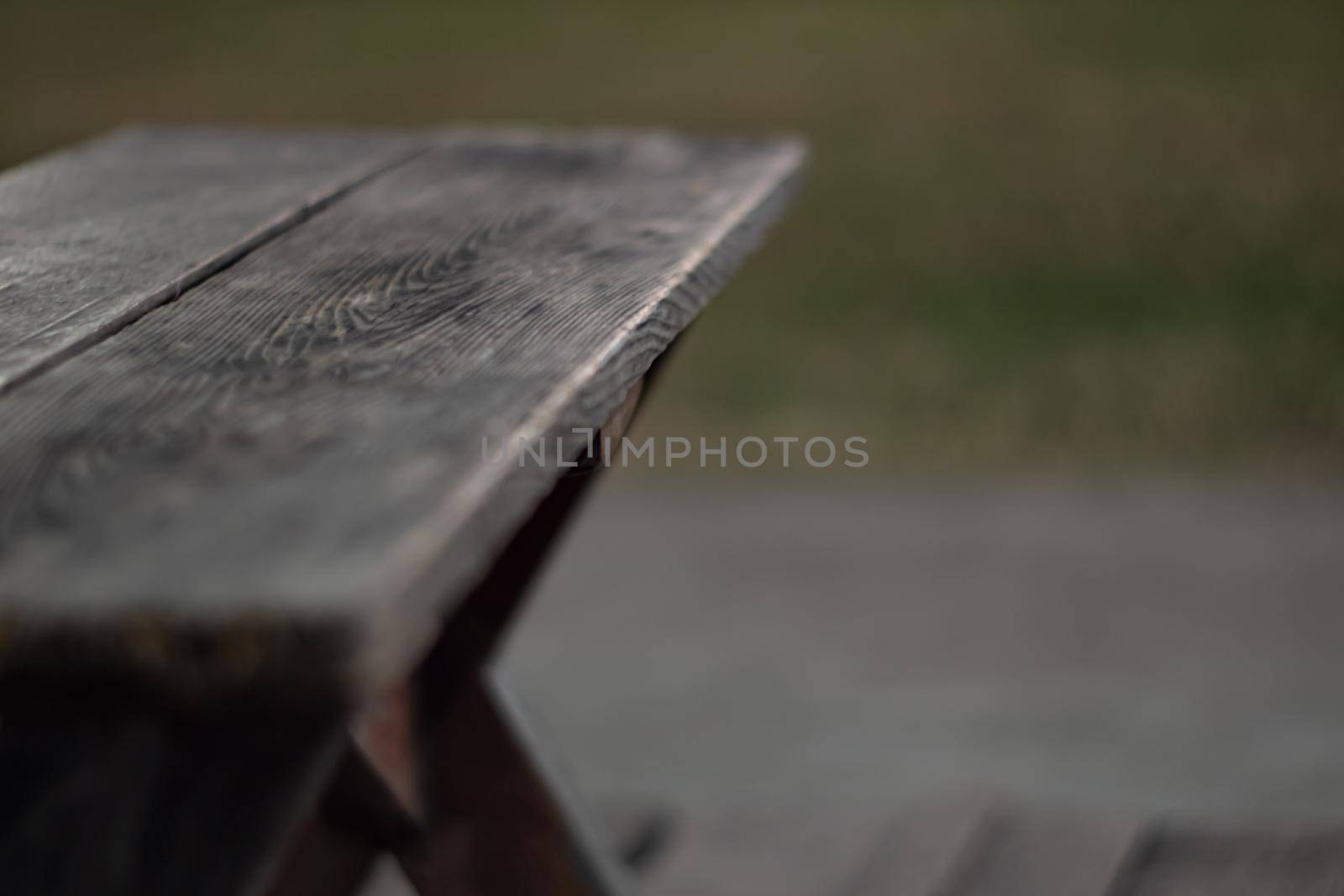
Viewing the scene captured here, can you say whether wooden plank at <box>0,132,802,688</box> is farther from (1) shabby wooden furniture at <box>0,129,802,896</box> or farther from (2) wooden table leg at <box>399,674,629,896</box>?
(2) wooden table leg at <box>399,674,629,896</box>

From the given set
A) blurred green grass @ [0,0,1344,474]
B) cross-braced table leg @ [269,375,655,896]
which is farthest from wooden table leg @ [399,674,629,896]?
blurred green grass @ [0,0,1344,474]

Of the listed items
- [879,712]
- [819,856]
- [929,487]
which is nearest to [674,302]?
[819,856]

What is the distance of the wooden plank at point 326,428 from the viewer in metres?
0.55

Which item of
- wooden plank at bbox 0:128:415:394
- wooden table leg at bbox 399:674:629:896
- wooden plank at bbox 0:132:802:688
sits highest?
wooden plank at bbox 0:132:802:688

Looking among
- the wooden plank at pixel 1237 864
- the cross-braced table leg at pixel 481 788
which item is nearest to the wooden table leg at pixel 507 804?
the cross-braced table leg at pixel 481 788

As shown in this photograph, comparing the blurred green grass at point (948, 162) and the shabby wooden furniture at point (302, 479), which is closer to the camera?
the shabby wooden furniture at point (302, 479)

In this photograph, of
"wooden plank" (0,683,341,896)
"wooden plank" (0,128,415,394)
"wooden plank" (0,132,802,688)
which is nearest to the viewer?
"wooden plank" (0,132,802,688)

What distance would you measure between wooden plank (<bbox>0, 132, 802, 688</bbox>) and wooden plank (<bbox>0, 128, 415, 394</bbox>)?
36mm

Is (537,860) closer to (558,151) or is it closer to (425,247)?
(425,247)

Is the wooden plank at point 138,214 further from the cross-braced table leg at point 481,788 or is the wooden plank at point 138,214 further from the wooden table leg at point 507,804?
the wooden table leg at point 507,804

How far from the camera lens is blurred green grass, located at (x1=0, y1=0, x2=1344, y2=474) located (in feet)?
13.6

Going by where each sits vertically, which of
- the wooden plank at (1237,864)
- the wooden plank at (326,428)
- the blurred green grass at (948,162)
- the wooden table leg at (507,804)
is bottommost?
the blurred green grass at (948,162)

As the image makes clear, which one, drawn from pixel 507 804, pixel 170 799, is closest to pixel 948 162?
pixel 507 804

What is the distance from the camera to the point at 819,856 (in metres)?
2.04
